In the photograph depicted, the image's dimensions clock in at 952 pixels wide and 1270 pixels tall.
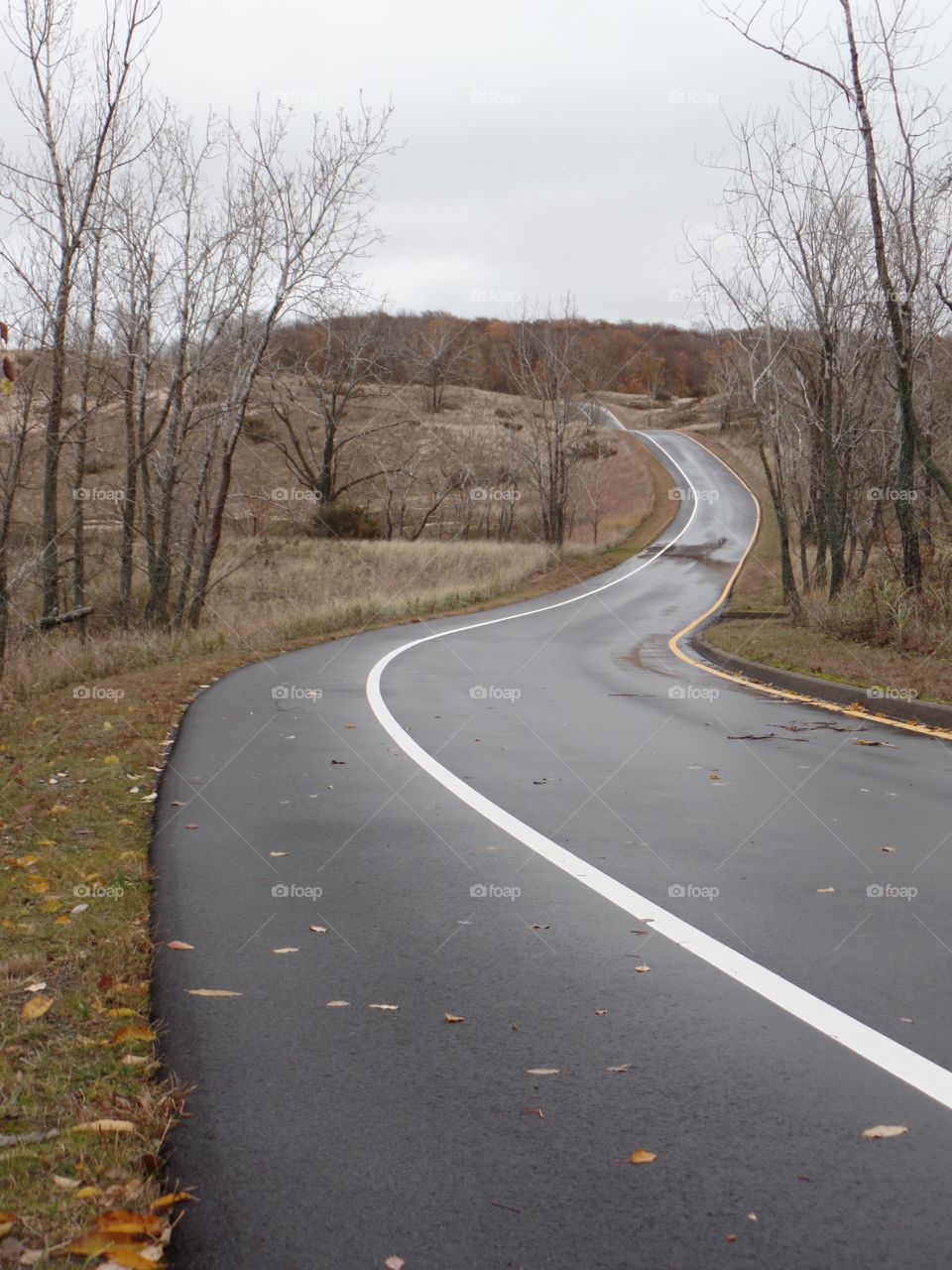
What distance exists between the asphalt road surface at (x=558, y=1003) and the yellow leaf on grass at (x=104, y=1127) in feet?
0.56

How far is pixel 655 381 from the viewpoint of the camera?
4680 inches

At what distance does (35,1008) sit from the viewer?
4.36 metres

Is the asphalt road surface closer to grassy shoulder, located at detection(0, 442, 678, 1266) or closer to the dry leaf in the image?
the dry leaf

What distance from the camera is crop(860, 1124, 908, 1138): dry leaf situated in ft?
11.2

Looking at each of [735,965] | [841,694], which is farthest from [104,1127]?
[841,694]

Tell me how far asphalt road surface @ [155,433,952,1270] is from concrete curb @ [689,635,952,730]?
1909 mm

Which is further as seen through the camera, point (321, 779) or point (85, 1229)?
point (321, 779)

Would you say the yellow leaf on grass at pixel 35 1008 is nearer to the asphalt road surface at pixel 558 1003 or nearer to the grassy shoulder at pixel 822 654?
the asphalt road surface at pixel 558 1003

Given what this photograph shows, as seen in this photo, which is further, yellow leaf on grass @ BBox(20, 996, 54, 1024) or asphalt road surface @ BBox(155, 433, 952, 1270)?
yellow leaf on grass @ BBox(20, 996, 54, 1024)

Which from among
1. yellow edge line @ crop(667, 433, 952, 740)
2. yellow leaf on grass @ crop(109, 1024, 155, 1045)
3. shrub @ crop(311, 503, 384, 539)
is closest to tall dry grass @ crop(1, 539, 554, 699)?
shrub @ crop(311, 503, 384, 539)

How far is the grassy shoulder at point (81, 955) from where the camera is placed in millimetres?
3084

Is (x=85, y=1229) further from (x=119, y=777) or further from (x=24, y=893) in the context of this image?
(x=119, y=777)

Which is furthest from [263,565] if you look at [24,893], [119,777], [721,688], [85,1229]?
[85,1229]

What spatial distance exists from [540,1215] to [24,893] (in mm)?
3817
